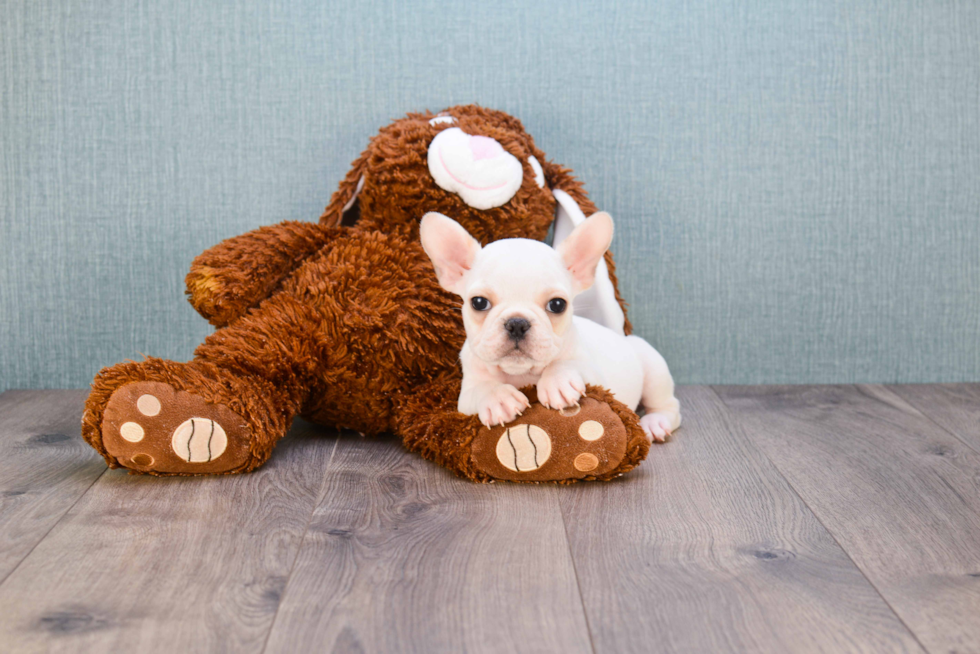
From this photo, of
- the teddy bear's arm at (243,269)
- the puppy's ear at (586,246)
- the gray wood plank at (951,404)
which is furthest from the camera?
the gray wood plank at (951,404)

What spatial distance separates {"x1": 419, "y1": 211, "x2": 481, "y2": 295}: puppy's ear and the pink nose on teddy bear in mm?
278

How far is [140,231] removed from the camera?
1.64 meters

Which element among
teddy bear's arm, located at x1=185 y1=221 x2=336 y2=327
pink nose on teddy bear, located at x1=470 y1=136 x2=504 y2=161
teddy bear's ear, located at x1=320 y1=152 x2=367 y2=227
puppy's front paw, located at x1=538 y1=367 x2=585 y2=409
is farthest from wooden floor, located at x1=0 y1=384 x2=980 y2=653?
pink nose on teddy bear, located at x1=470 y1=136 x2=504 y2=161

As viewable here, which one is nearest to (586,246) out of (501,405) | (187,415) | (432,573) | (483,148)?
(501,405)

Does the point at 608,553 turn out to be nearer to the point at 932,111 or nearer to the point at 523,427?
the point at 523,427

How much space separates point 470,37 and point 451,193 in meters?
0.40

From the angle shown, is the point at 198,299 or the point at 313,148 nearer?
the point at 198,299

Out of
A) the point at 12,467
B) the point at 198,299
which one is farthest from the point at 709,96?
the point at 12,467

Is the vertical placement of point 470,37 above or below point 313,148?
above

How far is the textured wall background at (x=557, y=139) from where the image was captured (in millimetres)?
1599

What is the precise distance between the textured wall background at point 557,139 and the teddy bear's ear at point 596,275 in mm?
145

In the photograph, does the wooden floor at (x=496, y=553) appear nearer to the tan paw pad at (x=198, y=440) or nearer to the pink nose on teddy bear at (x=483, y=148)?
the tan paw pad at (x=198, y=440)

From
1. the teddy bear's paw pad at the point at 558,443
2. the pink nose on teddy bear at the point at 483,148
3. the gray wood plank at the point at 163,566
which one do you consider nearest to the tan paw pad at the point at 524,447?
the teddy bear's paw pad at the point at 558,443

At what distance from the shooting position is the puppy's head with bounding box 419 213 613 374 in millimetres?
1051
